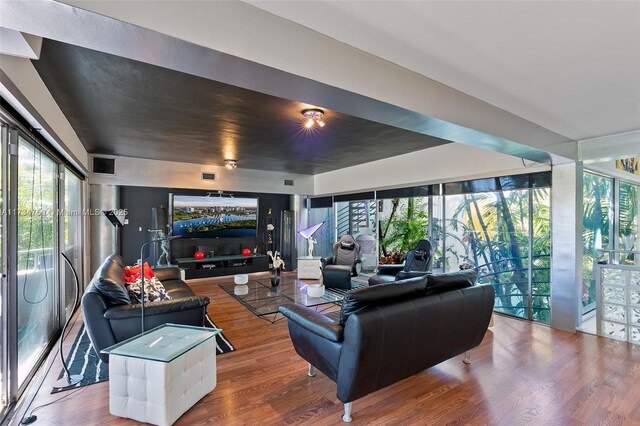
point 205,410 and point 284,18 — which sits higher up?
point 284,18

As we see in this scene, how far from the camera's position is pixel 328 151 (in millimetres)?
5520

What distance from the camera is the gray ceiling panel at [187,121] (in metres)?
2.61

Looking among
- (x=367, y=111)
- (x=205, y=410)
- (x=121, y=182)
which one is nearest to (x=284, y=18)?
(x=367, y=111)

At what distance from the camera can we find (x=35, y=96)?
2475 mm

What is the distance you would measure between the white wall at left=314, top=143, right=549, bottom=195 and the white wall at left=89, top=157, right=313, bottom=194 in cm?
157

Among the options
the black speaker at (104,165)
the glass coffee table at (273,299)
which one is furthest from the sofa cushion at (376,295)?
the black speaker at (104,165)

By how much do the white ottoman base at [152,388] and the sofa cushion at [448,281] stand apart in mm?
1969

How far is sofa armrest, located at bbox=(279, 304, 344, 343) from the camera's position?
2.19 meters

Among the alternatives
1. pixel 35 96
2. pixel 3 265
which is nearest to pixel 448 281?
pixel 3 265

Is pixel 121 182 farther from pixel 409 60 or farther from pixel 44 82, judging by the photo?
pixel 409 60

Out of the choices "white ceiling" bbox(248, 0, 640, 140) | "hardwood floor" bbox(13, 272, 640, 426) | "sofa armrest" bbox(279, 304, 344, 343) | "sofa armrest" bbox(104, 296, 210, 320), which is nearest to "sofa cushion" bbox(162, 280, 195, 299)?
"sofa armrest" bbox(104, 296, 210, 320)

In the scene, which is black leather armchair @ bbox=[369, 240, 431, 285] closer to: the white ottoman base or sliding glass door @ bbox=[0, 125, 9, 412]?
the white ottoman base

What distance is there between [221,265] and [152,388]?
17.3 ft

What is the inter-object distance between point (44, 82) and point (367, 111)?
292 cm
